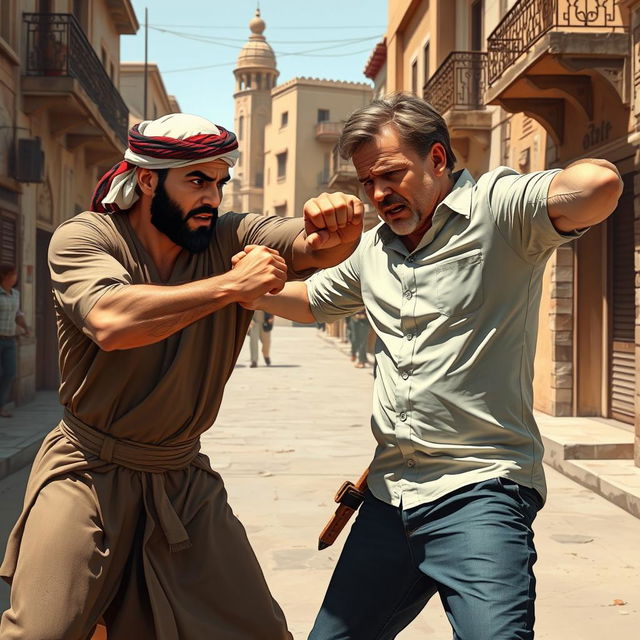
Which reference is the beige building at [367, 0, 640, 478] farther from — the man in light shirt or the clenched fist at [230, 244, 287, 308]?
the clenched fist at [230, 244, 287, 308]

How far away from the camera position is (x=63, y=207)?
17.9 meters

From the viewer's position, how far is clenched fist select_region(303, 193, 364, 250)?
2.92 meters

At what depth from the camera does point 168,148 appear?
9.25 feet

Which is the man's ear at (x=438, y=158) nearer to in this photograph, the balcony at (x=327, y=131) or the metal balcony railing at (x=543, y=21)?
the metal balcony railing at (x=543, y=21)

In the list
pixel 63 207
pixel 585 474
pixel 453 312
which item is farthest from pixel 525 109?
pixel 453 312

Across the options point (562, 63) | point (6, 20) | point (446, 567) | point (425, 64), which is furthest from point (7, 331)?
point (425, 64)

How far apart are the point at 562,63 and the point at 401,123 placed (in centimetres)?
852

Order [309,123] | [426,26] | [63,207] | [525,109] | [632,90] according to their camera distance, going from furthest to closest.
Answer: [309,123] → [426,26] → [63,207] → [525,109] → [632,90]

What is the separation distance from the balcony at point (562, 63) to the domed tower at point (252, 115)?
6687 cm

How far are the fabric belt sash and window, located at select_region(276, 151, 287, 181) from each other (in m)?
60.4

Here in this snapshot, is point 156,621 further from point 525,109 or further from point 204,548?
Result: point 525,109

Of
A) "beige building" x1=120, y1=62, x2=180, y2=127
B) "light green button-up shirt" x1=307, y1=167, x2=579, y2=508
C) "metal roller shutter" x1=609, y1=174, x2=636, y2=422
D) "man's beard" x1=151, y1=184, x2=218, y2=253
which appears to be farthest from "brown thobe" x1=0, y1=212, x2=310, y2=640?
"beige building" x1=120, y1=62, x2=180, y2=127

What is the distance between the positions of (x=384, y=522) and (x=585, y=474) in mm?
6162

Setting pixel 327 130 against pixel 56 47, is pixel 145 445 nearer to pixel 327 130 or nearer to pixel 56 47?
pixel 56 47
